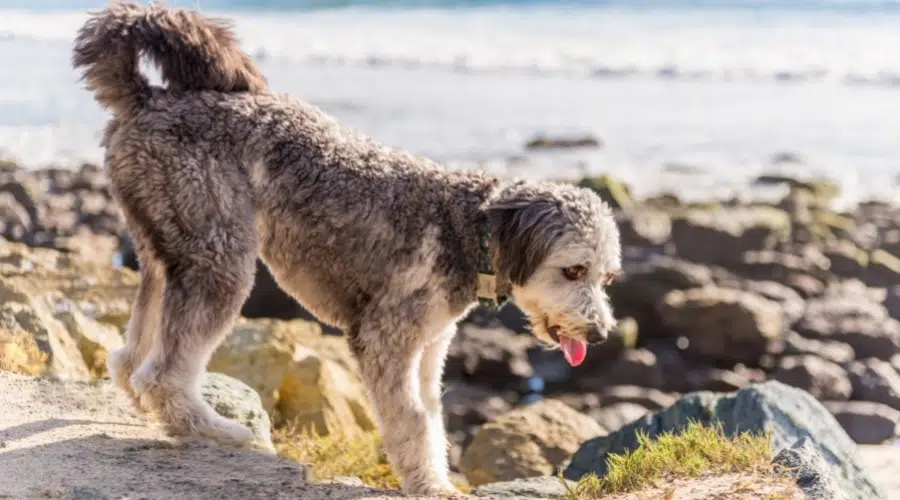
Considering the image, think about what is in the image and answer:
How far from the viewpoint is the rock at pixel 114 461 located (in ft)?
17.8

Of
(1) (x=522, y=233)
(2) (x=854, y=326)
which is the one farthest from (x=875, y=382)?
(1) (x=522, y=233)

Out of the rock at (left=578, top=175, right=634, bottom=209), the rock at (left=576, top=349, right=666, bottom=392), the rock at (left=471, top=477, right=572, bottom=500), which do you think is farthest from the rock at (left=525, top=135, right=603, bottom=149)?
the rock at (left=471, top=477, right=572, bottom=500)

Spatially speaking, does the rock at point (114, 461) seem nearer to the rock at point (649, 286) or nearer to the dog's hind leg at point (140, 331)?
the dog's hind leg at point (140, 331)

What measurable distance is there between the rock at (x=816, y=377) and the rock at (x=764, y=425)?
5690 mm

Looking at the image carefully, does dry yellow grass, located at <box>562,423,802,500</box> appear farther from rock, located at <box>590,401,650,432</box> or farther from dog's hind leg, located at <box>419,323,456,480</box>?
rock, located at <box>590,401,650,432</box>

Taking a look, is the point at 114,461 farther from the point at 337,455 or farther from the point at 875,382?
the point at 875,382

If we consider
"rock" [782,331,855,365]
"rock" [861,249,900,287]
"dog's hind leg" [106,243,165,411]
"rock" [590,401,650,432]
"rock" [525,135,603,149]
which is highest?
"dog's hind leg" [106,243,165,411]

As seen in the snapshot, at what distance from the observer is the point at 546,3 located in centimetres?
4147

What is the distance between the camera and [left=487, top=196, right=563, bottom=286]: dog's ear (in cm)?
577

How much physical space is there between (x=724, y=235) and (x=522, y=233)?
37.2ft

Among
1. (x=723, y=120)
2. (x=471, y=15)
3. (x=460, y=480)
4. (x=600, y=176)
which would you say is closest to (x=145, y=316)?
(x=460, y=480)

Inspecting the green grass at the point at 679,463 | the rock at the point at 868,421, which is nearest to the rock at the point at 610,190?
the rock at the point at 868,421

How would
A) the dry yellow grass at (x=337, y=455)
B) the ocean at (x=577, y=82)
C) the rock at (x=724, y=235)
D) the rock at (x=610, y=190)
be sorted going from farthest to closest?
the ocean at (x=577, y=82), the rock at (x=610, y=190), the rock at (x=724, y=235), the dry yellow grass at (x=337, y=455)

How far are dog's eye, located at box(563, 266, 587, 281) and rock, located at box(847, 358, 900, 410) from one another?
26.3 feet
